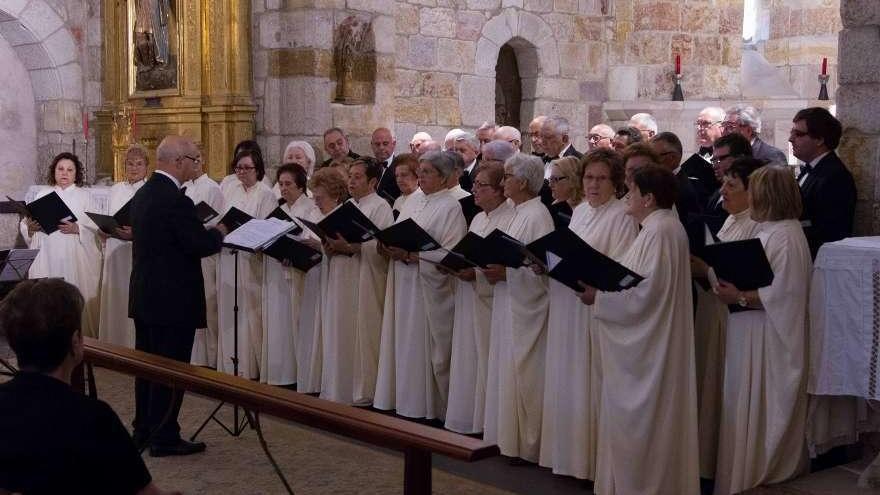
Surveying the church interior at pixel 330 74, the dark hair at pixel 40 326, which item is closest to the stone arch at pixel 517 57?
the church interior at pixel 330 74

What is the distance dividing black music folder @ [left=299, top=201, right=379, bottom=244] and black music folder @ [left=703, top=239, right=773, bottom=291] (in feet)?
7.23

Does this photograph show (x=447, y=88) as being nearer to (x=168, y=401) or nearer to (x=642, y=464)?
(x=168, y=401)

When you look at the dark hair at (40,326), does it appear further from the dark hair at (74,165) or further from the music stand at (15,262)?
the dark hair at (74,165)

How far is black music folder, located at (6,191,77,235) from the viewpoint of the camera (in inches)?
326

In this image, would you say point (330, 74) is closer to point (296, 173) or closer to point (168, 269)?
point (296, 173)

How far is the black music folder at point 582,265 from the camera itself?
193 inches

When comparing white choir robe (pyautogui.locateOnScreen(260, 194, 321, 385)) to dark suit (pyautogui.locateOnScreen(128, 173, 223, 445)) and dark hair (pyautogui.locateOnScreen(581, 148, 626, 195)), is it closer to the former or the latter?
dark suit (pyautogui.locateOnScreen(128, 173, 223, 445))

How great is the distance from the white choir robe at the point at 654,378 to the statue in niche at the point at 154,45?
6823 millimetres

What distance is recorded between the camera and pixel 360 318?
7.37 m

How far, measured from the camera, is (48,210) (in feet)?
27.5

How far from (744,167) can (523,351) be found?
1.50m

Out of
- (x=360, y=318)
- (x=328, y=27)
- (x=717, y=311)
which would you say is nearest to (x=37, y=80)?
(x=328, y=27)

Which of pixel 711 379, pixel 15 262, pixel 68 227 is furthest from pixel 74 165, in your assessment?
pixel 711 379

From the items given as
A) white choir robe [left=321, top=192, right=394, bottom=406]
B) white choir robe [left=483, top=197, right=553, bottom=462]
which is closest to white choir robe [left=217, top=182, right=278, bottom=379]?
white choir robe [left=321, top=192, right=394, bottom=406]
